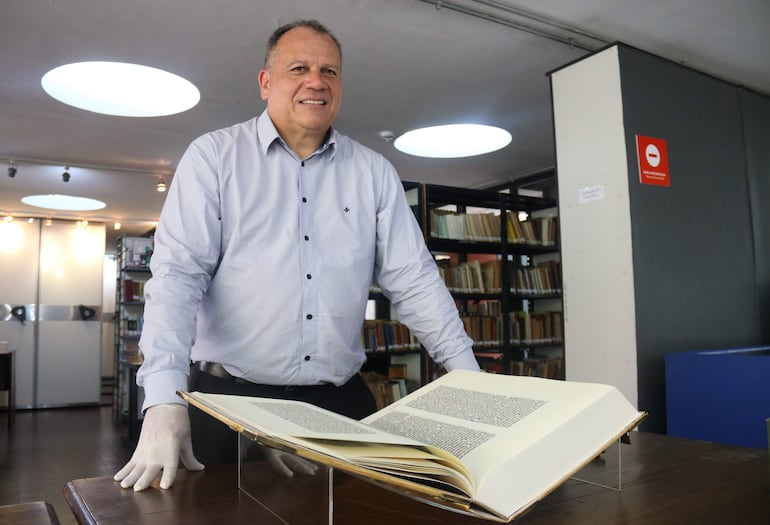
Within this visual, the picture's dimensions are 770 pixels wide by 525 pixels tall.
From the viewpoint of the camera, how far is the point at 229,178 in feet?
4.65

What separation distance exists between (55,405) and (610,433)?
34.8 ft

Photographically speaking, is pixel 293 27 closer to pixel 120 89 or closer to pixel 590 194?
pixel 590 194

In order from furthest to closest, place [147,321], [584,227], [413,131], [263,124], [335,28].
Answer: [413,131]
[335,28]
[584,227]
[263,124]
[147,321]

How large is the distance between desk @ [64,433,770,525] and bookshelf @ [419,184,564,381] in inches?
178

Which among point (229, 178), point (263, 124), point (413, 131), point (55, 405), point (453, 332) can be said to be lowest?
point (55, 405)

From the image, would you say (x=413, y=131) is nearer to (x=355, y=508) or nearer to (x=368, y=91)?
(x=368, y=91)

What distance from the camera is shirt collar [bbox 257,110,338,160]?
1.49 meters

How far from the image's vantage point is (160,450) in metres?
0.84

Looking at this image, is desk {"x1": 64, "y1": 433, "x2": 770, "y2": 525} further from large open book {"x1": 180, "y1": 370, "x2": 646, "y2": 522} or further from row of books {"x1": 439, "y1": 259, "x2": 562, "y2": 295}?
row of books {"x1": 439, "y1": 259, "x2": 562, "y2": 295}

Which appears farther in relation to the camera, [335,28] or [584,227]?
[335,28]

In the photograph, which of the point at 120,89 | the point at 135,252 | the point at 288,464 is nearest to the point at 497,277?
the point at 120,89

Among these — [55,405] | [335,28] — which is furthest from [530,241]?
[55,405]

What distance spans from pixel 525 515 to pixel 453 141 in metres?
5.77

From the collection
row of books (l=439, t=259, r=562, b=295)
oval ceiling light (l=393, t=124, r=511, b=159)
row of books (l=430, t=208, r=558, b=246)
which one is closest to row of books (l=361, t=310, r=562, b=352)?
row of books (l=439, t=259, r=562, b=295)
